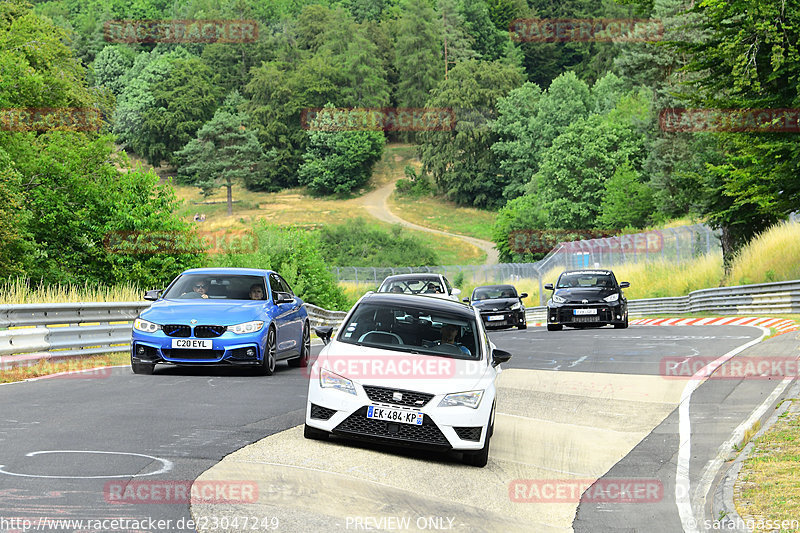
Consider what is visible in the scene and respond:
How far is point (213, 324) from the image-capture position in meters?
14.3

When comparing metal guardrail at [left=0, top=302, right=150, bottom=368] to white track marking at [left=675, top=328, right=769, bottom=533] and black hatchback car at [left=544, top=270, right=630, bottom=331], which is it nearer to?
white track marking at [left=675, top=328, right=769, bottom=533]

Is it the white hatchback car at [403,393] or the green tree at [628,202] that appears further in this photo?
the green tree at [628,202]

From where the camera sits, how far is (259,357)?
14789 millimetres

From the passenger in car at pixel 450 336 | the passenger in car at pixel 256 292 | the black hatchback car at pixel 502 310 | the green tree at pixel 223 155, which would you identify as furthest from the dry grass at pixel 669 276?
the green tree at pixel 223 155

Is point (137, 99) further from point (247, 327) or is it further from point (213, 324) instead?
point (213, 324)

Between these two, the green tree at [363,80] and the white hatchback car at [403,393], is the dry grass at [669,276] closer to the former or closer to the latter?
the white hatchback car at [403,393]

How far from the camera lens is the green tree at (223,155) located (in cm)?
13300

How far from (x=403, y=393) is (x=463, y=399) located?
535mm

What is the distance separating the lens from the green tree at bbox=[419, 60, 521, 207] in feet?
422

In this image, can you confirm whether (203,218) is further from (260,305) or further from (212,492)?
(212,492)

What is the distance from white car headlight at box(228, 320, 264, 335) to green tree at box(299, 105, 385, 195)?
122 meters

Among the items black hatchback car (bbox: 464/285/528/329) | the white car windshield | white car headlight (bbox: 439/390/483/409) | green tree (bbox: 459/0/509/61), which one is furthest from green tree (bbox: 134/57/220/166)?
white car headlight (bbox: 439/390/483/409)

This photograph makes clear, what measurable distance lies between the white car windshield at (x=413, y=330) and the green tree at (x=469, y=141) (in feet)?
386

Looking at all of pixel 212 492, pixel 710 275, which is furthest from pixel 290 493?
pixel 710 275
